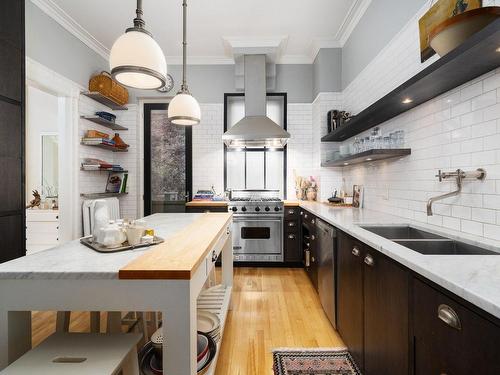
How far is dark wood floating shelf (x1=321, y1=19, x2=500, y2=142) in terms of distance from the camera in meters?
1.12

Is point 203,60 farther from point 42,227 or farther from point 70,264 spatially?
point 70,264

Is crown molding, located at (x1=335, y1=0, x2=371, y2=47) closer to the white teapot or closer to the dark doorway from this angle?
the dark doorway

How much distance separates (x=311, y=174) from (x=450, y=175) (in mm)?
2998

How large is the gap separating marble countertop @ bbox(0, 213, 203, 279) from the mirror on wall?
4609mm

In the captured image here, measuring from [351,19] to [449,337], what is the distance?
12.5 feet

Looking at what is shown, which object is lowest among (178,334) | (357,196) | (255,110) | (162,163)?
(178,334)

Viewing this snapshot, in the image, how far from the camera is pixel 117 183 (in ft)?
15.1

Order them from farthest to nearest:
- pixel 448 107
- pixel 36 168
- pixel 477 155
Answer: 1. pixel 36 168
2. pixel 448 107
3. pixel 477 155

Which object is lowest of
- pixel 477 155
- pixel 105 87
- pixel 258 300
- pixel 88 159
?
pixel 258 300

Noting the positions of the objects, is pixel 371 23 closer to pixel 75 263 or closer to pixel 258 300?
pixel 258 300

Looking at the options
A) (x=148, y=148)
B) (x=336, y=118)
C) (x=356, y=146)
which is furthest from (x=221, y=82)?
(x=356, y=146)

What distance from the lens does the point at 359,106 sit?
135 inches

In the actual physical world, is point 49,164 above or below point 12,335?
above

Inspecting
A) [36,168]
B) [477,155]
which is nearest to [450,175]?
[477,155]
